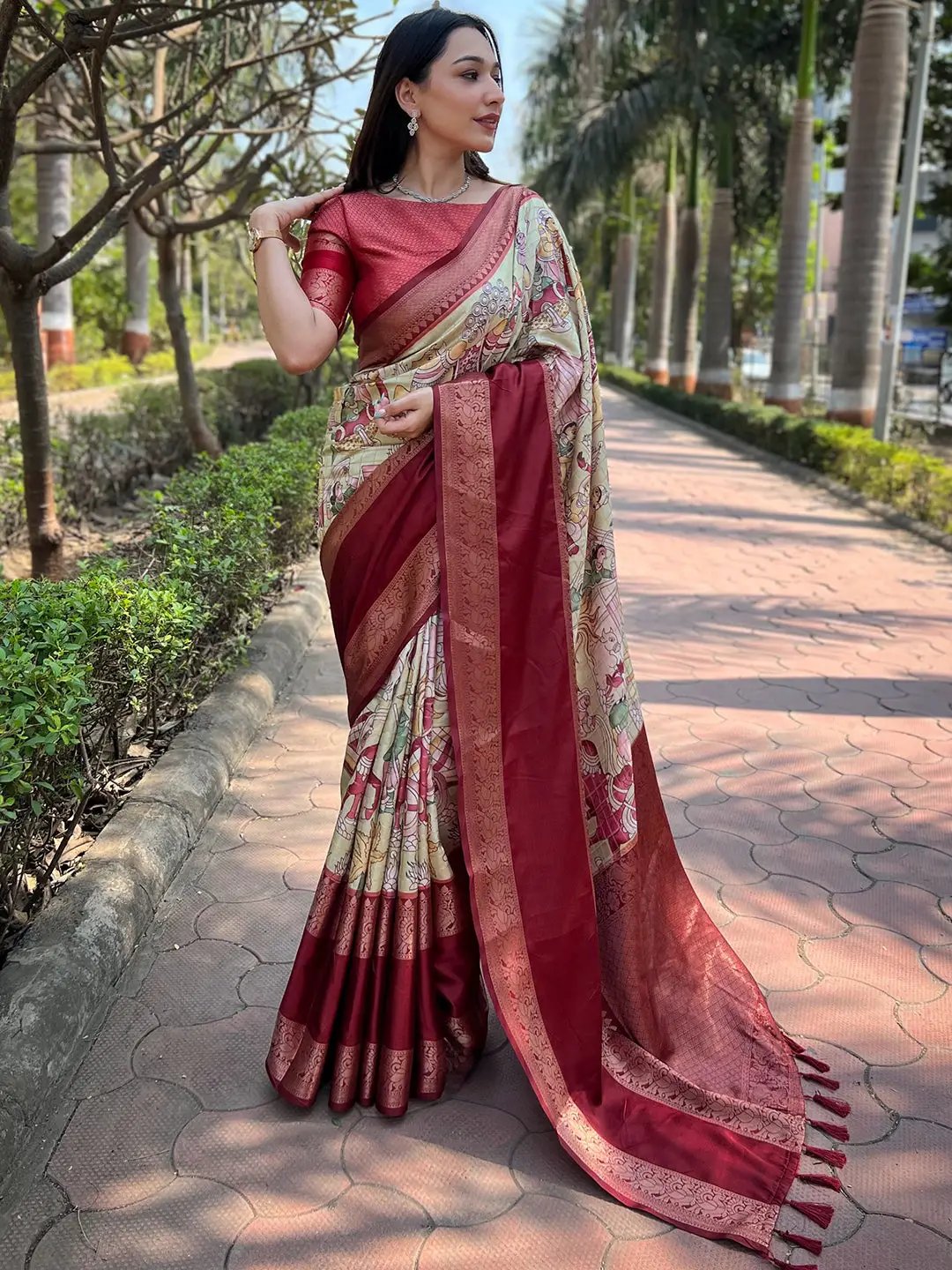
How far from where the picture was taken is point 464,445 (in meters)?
1.88

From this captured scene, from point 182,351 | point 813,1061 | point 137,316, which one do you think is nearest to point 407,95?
point 813,1061

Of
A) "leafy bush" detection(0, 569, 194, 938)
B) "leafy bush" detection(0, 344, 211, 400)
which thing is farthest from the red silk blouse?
"leafy bush" detection(0, 344, 211, 400)

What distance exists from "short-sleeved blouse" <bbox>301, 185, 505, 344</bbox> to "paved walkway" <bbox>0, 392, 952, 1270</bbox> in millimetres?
1399

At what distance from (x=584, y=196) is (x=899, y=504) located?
13175mm

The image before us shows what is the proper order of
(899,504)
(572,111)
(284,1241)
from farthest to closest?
(572,111) < (899,504) < (284,1241)

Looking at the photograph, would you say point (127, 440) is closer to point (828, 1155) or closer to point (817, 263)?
point (828, 1155)

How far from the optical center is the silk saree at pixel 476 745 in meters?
1.88

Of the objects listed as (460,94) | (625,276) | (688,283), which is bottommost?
(460,94)

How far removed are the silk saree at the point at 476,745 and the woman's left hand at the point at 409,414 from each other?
20 millimetres

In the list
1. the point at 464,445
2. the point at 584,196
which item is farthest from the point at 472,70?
the point at 584,196

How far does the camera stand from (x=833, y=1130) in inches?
75.4

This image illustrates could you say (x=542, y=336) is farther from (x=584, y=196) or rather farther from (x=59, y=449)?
(x=584, y=196)

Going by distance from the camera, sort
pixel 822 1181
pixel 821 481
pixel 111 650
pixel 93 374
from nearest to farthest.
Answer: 1. pixel 822 1181
2. pixel 111 650
3. pixel 821 481
4. pixel 93 374

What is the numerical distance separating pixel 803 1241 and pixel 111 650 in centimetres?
196
